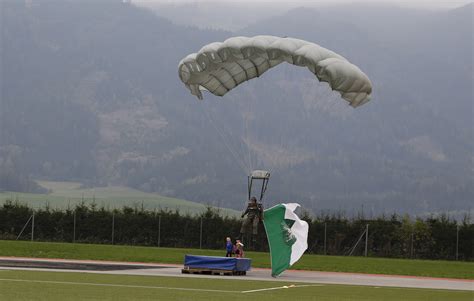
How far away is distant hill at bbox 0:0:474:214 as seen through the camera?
471 feet

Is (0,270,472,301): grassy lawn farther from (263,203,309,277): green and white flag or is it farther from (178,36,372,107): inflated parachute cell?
(178,36,372,107): inflated parachute cell

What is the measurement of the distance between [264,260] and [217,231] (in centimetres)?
987

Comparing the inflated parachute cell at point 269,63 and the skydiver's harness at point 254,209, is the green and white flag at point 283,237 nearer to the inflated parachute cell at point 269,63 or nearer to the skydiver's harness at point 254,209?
the skydiver's harness at point 254,209

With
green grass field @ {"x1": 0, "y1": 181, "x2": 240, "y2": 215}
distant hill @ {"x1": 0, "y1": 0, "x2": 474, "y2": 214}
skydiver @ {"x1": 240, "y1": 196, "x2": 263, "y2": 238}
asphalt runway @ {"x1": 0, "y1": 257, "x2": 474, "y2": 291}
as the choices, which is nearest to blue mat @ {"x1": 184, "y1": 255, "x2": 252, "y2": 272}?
asphalt runway @ {"x1": 0, "y1": 257, "x2": 474, "y2": 291}

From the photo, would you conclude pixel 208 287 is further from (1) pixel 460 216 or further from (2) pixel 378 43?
(2) pixel 378 43

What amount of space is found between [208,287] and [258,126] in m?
128

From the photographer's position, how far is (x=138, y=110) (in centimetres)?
15325

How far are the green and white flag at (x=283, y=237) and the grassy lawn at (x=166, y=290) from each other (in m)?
2.67

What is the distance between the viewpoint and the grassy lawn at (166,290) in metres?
17.1

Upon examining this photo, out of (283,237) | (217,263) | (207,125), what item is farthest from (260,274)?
(207,125)

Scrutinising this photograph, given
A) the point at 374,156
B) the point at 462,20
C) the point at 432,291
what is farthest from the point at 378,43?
the point at 432,291

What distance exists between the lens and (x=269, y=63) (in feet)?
78.5

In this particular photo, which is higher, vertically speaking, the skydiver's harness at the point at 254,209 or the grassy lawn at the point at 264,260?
the skydiver's harness at the point at 254,209

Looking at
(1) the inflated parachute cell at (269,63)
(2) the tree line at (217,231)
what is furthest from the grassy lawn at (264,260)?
(1) the inflated parachute cell at (269,63)
